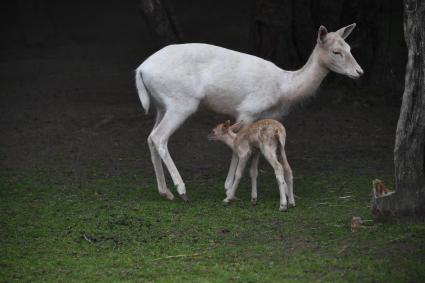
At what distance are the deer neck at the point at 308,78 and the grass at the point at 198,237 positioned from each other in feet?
3.03

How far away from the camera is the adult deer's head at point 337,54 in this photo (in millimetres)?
8820

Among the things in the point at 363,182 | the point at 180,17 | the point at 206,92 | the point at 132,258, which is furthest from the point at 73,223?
the point at 180,17

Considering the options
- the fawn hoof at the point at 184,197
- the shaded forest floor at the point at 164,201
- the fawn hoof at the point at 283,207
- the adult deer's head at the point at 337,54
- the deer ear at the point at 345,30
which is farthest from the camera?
the deer ear at the point at 345,30

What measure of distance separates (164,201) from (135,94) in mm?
5179

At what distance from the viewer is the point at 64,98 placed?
525 inches

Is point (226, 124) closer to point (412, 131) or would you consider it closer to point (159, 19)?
point (412, 131)

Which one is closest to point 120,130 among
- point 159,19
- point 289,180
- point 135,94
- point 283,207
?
point 159,19

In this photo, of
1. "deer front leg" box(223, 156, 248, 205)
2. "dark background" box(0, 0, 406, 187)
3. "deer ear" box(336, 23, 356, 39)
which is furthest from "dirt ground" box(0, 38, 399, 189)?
"deer front leg" box(223, 156, 248, 205)

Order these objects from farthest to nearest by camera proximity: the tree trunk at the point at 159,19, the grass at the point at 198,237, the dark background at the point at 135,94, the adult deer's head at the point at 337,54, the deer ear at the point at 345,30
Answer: the tree trunk at the point at 159,19 → the dark background at the point at 135,94 → the deer ear at the point at 345,30 → the adult deer's head at the point at 337,54 → the grass at the point at 198,237

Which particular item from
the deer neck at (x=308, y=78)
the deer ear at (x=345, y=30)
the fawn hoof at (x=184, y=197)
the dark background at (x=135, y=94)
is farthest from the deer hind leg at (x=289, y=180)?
the deer ear at (x=345, y=30)

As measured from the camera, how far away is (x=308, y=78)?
9062 millimetres

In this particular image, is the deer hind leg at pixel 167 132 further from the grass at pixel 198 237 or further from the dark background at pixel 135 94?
the dark background at pixel 135 94

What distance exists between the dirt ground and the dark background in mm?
18

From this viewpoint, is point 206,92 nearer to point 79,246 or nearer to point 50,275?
point 79,246
